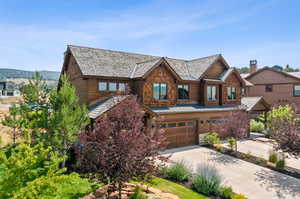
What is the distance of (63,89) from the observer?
418 inches

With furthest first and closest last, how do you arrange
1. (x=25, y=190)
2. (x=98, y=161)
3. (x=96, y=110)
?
(x=96, y=110) → (x=98, y=161) → (x=25, y=190)

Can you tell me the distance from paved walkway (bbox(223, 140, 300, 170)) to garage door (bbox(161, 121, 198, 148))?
3.60 meters

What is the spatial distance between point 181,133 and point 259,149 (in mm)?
7447

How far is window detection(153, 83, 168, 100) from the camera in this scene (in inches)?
695

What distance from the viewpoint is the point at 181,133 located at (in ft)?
58.1

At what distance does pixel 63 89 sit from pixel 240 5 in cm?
1298

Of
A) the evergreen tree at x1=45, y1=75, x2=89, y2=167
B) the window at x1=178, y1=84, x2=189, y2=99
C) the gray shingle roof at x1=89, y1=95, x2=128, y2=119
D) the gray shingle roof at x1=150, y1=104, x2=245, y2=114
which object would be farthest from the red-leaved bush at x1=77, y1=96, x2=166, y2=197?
the window at x1=178, y1=84, x2=189, y2=99

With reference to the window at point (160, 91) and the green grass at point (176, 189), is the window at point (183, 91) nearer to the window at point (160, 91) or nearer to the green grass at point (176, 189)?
the window at point (160, 91)

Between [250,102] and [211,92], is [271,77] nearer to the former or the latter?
[250,102]

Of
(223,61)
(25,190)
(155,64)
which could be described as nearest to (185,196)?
(25,190)

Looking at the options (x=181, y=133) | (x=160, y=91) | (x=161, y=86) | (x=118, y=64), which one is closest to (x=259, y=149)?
(x=181, y=133)

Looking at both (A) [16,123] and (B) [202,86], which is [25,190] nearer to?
(A) [16,123]

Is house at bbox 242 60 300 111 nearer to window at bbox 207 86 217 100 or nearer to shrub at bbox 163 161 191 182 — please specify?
window at bbox 207 86 217 100

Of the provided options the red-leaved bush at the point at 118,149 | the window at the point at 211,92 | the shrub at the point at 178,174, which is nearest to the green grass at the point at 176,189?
the shrub at the point at 178,174
